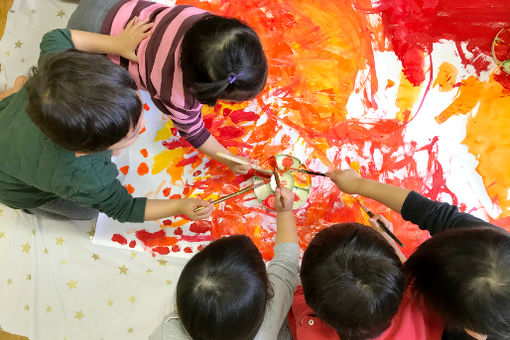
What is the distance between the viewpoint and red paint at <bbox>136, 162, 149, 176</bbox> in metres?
1.04

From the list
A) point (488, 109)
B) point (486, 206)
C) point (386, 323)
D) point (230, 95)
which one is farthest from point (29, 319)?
point (488, 109)

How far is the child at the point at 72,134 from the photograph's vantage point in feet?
2.04

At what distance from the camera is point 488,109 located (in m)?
1.00

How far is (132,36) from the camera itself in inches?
33.8

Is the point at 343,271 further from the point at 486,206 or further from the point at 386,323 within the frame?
the point at 486,206

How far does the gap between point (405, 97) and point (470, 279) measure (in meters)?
0.59

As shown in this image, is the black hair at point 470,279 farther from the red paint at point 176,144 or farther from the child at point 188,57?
the red paint at point 176,144

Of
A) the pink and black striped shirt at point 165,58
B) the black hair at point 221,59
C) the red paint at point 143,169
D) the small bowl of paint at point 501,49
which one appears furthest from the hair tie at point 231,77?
the small bowl of paint at point 501,49

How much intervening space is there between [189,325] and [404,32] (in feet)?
3.09

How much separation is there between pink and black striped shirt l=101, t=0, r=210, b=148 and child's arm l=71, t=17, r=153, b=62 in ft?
0.05

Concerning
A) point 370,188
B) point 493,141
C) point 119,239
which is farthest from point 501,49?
point 119,239

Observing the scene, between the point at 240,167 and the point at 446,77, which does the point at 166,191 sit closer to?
the point at 240,167

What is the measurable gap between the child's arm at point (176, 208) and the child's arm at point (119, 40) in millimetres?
346

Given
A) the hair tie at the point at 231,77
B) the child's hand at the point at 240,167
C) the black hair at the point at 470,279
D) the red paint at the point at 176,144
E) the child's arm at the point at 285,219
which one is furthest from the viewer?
the red paint at the point at 176,144
